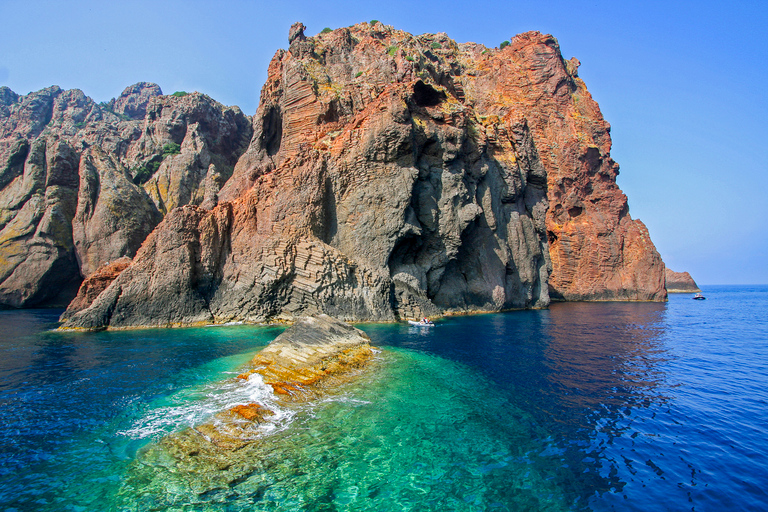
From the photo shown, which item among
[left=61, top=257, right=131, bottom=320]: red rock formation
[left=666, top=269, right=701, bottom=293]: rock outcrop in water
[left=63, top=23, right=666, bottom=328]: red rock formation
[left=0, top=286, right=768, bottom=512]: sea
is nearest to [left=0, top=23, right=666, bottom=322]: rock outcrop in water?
[left=63, top=23, right=666, bottom=328]: red rock formation

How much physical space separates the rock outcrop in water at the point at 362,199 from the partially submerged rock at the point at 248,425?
16.2 metres

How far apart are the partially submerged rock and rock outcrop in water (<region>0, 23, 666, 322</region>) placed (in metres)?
16.2

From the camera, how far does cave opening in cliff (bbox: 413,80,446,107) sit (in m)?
43.8

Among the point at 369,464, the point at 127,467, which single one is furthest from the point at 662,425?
the point at 127,467

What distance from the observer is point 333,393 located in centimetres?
1421

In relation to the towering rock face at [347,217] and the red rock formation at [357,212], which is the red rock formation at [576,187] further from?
the towering rock face at [347,217]

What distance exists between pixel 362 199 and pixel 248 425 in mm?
29554

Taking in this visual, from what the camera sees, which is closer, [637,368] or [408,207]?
[637,368]

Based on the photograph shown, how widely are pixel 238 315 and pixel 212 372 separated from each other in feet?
58.7

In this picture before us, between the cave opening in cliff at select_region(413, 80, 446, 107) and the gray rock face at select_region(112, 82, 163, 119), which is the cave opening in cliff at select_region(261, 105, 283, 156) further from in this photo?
the gray rock face at select_region(112, 82, 163, 119)

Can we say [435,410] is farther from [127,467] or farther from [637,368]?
[637,368]

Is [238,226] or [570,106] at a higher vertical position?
[570,106]

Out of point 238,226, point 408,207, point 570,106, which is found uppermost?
point 570,106

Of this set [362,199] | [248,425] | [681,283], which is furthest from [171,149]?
[681,283]
